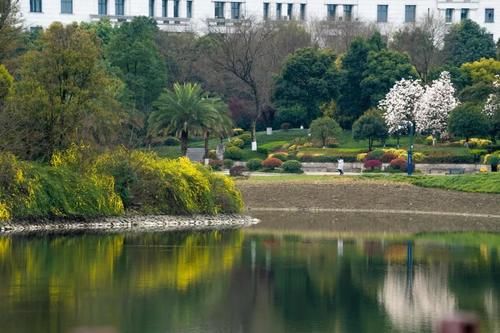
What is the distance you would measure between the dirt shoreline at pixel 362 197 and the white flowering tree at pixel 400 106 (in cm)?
1877

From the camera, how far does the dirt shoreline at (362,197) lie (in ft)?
228

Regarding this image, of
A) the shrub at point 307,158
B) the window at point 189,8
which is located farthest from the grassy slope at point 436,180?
the window at point 189,8

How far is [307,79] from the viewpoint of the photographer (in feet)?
325

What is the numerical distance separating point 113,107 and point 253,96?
4705 cm

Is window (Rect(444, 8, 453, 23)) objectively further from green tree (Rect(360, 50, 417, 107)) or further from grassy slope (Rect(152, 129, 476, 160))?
green tree (Rect(360, 50, 417, 107))

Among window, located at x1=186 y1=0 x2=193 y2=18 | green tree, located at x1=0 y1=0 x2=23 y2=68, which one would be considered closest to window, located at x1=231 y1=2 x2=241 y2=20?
window, located at x1=186 y1=0 x2=193 y2=18

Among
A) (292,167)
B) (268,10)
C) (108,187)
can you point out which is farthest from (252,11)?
(108,187)

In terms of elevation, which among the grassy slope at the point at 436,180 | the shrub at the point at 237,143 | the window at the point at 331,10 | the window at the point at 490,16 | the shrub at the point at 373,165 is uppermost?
the window at the point at 331,10

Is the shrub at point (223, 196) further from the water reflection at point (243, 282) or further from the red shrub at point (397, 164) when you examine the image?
the red shrub at point (397, 164)

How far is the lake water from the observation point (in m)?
30.7

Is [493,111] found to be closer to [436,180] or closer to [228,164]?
[436,180]

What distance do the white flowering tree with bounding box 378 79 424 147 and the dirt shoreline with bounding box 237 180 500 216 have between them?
61.6 feet

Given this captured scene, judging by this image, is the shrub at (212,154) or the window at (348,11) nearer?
the shrub at (212,154)

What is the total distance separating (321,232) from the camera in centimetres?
5675
